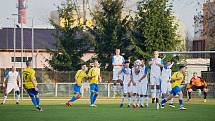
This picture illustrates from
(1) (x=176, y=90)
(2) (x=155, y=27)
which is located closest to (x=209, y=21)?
(2) (x=155, y=27)

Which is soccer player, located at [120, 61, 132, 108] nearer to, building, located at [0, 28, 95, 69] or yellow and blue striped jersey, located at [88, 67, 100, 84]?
yellow and blue striped jersey, located at [88, 67, 100, 84]

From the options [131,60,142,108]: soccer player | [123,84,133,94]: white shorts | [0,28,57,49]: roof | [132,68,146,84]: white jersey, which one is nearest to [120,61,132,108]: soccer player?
[123,84,133,94]: white shorts

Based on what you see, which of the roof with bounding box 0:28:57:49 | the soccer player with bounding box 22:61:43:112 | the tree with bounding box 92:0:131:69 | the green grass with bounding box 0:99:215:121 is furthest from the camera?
the roof with bounding box 0:28:57:49

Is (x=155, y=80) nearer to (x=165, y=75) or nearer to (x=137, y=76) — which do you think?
(x=165, y=75)

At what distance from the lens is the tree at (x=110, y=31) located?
200 ft

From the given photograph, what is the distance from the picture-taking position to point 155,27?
58.3 meters

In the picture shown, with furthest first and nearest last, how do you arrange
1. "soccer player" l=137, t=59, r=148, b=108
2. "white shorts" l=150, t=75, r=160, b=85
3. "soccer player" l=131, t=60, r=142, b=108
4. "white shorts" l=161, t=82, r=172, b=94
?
"soccer player" l=137, t=59, r=148, b=108 → "soccer player" l=131, t=60, r=142, b=108 → "white shorts" l=161, t=82, r=172, b=94 → "white shorts" l=150, t=75, r=160, b=85

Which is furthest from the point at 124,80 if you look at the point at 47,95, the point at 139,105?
the point at 47,95

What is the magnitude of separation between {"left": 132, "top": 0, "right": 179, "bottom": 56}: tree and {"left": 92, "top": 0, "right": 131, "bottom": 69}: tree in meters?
2.37

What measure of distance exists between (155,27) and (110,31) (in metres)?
5.21

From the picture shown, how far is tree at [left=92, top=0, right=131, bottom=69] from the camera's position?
6091cm

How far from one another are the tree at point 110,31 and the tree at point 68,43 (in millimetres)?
1509

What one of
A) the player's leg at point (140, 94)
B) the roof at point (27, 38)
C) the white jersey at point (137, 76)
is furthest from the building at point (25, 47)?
the player's leg at point (140, 94)

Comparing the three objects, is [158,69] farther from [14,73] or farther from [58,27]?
[58,27]
